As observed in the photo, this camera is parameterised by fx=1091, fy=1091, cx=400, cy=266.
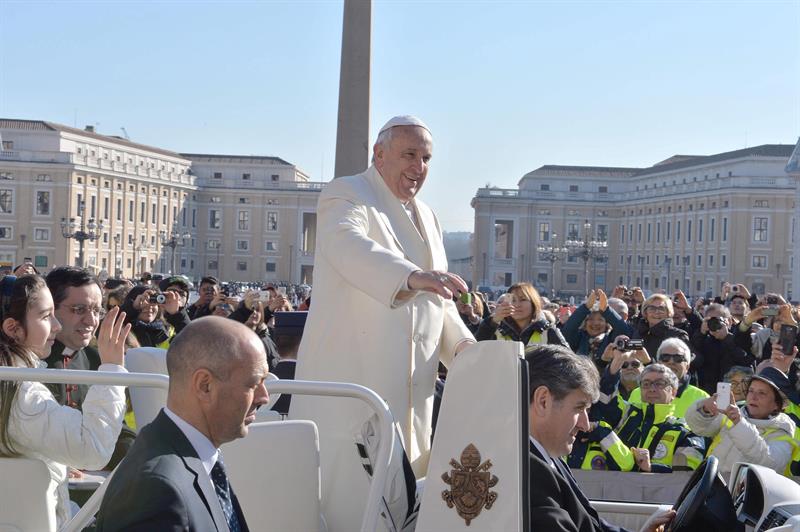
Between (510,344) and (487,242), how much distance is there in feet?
357

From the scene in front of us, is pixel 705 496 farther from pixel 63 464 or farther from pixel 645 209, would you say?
pixel 645 209

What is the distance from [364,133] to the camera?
11.0 meters

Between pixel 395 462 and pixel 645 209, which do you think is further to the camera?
pixel 645 209

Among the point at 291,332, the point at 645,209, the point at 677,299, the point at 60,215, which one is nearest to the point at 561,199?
the point at 645,209

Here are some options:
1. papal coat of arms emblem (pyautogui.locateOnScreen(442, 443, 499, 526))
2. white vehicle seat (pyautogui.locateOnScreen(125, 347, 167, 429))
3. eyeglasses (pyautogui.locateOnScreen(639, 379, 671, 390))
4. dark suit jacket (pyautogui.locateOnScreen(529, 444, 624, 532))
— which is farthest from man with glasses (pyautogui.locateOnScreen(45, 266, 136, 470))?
eyeglasses (pyautogui.locateOnScreen(639, 379, 671, 390))

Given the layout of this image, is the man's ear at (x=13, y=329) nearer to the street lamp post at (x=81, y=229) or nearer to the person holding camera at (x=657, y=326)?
the person holding camera at (x=657, y=326)

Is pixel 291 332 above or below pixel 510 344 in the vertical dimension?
below

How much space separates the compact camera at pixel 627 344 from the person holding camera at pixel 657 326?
54.8 inches

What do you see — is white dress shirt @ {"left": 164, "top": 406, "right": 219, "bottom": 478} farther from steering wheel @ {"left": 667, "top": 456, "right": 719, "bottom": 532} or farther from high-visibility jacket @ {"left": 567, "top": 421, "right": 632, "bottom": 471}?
high-visibility jacket @ {"left": 567, "top": 421, "right": 632, "bottom": 471}

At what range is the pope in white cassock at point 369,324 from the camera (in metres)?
3.59

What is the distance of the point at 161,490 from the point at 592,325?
7947 millimetres

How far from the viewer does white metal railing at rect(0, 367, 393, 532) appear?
297 centimetres

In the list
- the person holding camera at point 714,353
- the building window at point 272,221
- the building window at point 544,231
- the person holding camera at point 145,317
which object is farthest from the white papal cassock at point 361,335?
the building window at point 272,221

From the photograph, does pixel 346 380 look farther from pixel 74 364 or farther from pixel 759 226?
pixel 759 226
